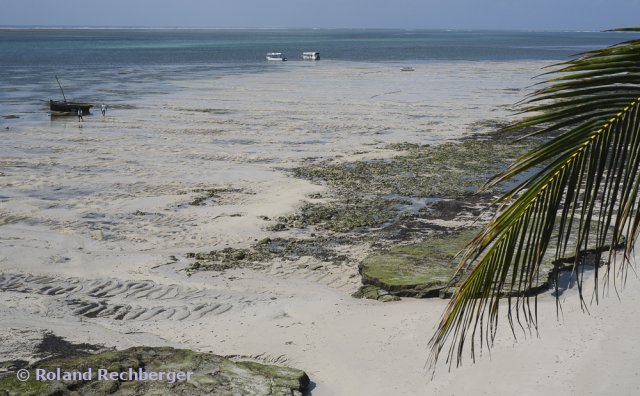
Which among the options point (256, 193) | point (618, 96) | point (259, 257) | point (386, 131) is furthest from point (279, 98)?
point (618, 96)

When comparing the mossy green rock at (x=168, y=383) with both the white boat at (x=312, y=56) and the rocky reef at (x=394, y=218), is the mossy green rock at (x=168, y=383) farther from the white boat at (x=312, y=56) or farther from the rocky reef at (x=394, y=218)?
the white boat at (x=312, y=56)

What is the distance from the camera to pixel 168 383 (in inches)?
284

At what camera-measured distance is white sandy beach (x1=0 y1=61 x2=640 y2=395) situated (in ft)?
27.0

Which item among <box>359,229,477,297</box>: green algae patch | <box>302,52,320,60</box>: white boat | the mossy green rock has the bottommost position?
<box>359,229,477,297</box>: green algae patch

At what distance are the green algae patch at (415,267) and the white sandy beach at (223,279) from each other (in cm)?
38

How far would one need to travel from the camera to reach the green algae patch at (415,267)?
10453 mm

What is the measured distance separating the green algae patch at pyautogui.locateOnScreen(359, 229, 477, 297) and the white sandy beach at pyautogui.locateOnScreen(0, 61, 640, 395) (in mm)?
377

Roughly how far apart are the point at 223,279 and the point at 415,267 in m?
3.03

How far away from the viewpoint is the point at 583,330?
9.01 metres

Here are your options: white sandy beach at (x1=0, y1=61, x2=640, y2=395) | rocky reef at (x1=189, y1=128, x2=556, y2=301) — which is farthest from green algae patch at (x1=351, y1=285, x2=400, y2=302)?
white sandy beach at (x1=0, y1=61, x2=640, y2=395)

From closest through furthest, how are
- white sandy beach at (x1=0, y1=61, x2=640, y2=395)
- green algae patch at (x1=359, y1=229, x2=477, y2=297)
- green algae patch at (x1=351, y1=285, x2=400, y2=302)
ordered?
white sandy beach at (x1=0, y1=61, x2=640, y2=395)
green algae patch at (x1=351, y1=285, x2=400, y2=302)
green algae patch at (x1=359, y1=229, x2=477, y2=297)
